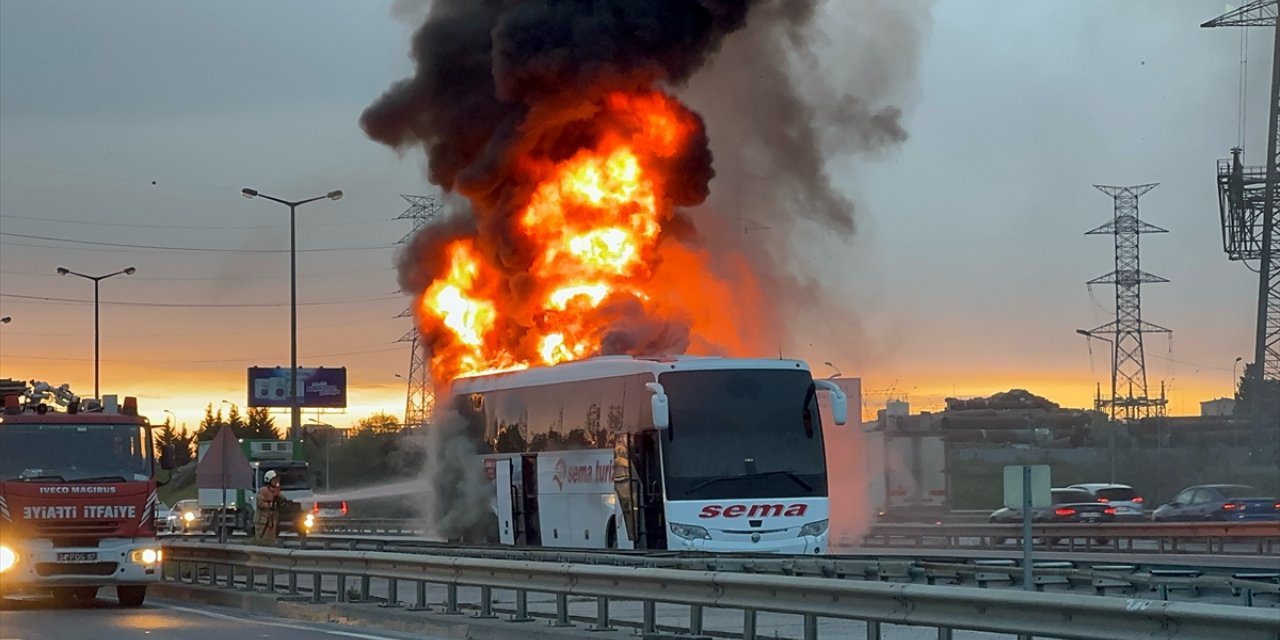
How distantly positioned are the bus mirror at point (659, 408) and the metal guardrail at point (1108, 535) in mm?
15004

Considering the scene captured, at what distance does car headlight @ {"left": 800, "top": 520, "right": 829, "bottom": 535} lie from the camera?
2545 cm

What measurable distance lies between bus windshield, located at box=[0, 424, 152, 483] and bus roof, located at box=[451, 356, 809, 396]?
706 cm

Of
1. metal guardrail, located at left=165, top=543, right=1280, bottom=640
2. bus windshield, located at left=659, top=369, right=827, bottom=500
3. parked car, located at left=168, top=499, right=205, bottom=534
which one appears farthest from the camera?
parked car, located at left=168, top=499, right=205, bottom=534

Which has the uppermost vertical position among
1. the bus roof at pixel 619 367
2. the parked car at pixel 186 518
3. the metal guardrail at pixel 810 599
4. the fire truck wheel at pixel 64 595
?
the bus roof at pixel 619 367

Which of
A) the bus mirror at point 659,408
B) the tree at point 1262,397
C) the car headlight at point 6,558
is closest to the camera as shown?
the car headlight at point 6,558

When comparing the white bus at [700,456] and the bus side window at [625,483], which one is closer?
the white bus at [700,456]

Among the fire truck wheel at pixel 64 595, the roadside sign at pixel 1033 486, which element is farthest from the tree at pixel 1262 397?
the roadside sign at pixel 1033 486

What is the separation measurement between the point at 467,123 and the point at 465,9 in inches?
112

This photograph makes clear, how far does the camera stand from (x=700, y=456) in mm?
25312

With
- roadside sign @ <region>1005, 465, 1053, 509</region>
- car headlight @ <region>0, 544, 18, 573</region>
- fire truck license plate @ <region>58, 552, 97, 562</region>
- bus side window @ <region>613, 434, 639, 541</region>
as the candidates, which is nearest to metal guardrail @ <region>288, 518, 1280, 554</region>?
bus side window @ <region>613, 434, 639, 541</region>

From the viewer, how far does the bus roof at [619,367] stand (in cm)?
2598

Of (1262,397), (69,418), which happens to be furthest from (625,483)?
(1262,397)

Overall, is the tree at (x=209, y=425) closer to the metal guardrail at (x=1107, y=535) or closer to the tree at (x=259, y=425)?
the tree at (x=259, y=425)

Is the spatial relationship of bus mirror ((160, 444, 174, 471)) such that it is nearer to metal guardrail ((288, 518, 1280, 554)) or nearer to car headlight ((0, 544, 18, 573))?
car headlight ((0, 544, 18, 573))
